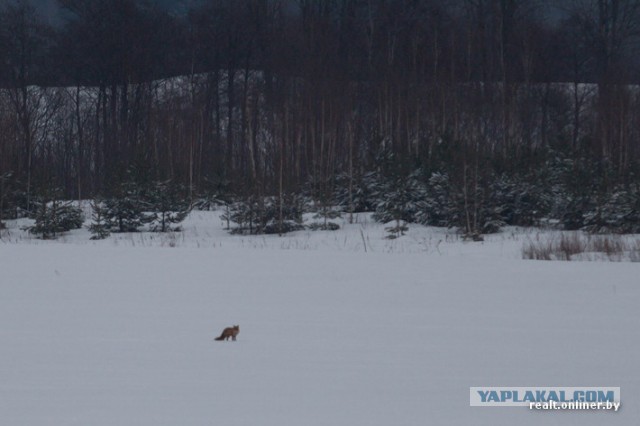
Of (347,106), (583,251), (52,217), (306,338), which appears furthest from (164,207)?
(306,338)

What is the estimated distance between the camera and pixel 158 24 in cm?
4659

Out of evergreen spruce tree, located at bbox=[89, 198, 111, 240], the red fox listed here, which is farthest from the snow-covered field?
evergreen spruce tree, located at bbox=[89, 198, 111, 240]

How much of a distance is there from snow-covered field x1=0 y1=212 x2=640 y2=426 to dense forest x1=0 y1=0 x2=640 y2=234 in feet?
35.3

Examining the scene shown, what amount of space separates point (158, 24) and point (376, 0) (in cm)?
1213

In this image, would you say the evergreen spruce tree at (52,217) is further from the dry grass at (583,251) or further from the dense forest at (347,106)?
the dry grass at (583,251)

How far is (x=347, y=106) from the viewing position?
34938mm

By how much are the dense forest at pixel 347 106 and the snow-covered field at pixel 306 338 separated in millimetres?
10752

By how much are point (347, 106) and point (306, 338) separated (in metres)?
26.4

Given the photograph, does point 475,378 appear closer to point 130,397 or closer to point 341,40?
point 130,397

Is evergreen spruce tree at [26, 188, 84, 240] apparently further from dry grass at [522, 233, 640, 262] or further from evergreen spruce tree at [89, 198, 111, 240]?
dry grass at [522, 233, 640, 262]

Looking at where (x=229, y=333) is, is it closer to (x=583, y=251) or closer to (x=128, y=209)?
(x=583, y=251)

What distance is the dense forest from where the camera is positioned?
87.5ft

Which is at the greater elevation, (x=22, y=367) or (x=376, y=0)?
(x=376, y=0)

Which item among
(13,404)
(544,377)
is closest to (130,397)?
(13,404)
